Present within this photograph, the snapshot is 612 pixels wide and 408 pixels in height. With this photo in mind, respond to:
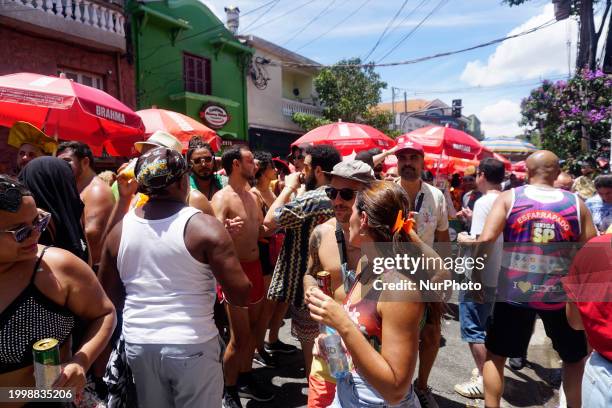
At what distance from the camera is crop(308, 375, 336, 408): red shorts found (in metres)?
2.18

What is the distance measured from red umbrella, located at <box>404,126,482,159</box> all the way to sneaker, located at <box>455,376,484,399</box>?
156 inches

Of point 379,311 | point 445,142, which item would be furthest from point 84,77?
point 379,311

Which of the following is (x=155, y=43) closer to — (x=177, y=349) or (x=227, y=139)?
(x=227, y=139)

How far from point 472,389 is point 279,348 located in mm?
1898

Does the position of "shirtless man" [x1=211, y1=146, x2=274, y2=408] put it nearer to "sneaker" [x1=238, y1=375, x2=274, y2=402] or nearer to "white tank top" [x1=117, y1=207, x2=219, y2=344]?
"sneaker" [x1=238, y1=375, x2=274, y2=402]

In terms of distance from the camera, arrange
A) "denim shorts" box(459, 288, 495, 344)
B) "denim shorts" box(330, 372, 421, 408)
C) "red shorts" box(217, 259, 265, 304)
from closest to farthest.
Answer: "denim shorts" box(330, 372, 421, 408) → "red shorts" box(217, 259, 265, 304) → "denim shorts" box(459, 288, 495, 344)

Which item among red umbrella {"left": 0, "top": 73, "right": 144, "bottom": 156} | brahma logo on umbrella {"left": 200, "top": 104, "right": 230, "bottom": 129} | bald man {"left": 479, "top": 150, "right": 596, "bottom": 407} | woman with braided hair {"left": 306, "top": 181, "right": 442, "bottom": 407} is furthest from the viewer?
brahma logo on umbrella {"left": 200, "top": 104, "right": 230, "bottom": 129}

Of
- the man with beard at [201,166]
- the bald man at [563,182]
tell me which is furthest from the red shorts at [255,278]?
the bald man at [563,182]

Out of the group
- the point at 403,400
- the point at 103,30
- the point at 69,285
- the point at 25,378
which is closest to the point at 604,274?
the point at 403,400

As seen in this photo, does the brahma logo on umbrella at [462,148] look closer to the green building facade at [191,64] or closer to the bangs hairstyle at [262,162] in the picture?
the bangs hairstyle at [262,162]

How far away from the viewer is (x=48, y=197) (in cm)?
251

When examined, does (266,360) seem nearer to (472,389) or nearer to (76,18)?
(472,389)

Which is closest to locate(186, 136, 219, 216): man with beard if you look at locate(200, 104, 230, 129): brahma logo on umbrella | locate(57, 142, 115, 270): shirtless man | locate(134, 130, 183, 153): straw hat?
locate(134, 130, 183, 153): straw hat

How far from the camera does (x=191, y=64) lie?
1370cm
